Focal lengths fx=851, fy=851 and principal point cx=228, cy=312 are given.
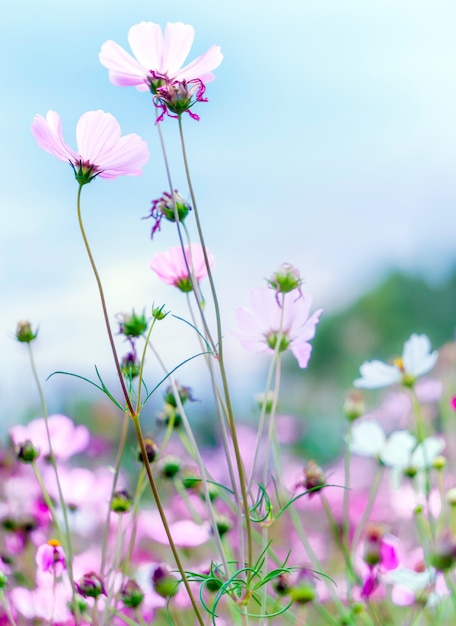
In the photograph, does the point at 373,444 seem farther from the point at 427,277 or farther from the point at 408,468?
the point at 427,277

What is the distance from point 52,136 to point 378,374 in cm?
35

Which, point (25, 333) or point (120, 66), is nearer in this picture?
point (120, 66)

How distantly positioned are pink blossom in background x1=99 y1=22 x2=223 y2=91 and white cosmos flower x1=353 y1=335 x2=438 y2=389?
11.9 inches

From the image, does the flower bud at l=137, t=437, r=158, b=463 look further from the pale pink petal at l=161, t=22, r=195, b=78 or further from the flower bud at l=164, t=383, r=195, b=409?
the pale pink petal at l=161, t=22, r=195, b=78

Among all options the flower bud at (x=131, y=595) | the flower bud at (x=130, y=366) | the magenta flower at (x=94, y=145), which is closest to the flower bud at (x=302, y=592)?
the flower bud at (x=131, y=595)

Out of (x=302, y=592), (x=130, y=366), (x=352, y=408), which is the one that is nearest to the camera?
(x=130, y=366)

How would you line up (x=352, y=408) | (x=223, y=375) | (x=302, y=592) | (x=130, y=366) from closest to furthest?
(x=223, y=375), (x=130, y=366), (x=302, y=592), (x=352, y=408)

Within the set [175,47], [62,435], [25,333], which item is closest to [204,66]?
[175,47]

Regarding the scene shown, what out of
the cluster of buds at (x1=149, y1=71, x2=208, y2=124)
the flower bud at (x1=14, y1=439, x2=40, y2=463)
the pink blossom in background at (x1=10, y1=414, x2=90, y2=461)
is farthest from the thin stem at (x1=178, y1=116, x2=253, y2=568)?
the pink blossom in background at (x1=10, y1=414, x2=90, y2=461)

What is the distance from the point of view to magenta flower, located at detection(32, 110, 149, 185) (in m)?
0.48

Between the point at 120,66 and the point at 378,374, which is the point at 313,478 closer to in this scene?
the point at 378,374

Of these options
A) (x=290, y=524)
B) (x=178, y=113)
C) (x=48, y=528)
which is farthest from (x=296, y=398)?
(x=178, y=113)

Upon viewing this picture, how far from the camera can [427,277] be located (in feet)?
21.7

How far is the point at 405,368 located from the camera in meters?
0.70
